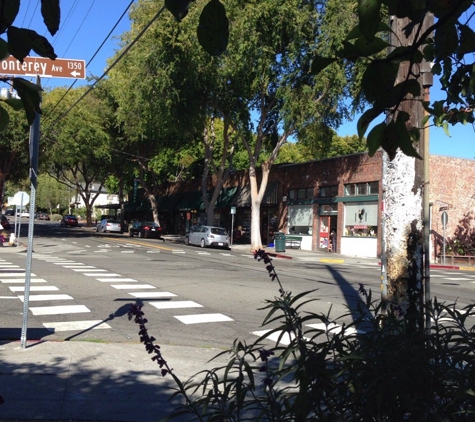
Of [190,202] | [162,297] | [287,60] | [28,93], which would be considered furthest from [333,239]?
[28,93]

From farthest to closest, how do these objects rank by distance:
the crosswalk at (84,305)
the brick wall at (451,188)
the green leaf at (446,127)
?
the brick wall at (451,188), the crosswalk at (84,305), the green leaf at (446,127)

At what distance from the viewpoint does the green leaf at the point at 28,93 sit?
202 cm

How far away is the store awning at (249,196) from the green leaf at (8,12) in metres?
36.5

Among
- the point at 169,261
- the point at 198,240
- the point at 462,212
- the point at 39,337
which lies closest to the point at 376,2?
the point at 39,337

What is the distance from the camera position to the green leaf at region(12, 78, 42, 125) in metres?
2.02

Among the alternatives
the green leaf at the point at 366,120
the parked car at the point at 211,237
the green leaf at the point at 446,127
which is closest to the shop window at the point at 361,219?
the parked car at the point at 211,237

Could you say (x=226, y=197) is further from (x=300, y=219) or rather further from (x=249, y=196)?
(x=300, y=219)

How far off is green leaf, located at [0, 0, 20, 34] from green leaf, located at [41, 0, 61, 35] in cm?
9

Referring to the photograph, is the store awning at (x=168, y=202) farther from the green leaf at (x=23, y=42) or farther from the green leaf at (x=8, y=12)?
the green leaf at (x=8, y=12)

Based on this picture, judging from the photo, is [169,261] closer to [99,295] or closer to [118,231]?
[99,295]

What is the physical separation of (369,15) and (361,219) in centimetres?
2988

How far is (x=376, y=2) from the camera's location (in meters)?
1.66

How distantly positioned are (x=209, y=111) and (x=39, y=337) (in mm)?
23166

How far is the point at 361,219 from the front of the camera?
30781 millimetres
